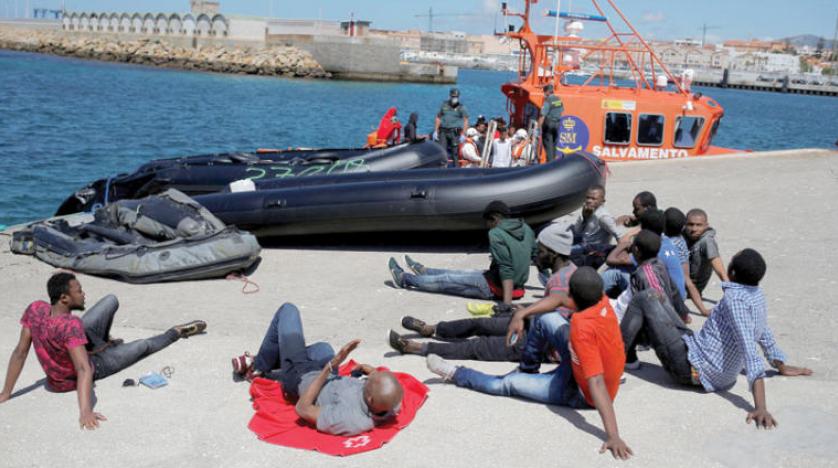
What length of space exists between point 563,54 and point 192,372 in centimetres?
1395

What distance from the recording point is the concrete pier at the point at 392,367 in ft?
16.5

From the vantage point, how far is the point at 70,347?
5613 mm

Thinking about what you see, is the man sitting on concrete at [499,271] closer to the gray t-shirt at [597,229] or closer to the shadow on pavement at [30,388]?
the gray t-shirt at [597,229]

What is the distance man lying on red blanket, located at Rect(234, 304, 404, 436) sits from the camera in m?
5.12

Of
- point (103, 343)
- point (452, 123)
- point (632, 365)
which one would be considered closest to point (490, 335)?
point (632, 365)

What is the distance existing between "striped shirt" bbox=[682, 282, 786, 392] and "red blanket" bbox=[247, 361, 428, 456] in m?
1.91

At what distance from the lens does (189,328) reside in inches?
278

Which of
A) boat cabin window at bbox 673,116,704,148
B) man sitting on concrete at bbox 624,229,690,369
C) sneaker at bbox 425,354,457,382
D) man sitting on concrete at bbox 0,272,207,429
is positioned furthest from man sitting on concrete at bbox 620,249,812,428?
boat cabin window at bbox 673,116,704,148

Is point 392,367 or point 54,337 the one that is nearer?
point 54,337

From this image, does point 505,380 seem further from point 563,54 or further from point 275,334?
point 563,54

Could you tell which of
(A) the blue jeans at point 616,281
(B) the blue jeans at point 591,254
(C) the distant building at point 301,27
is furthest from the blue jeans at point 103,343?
(C) the distant building at point 301,27

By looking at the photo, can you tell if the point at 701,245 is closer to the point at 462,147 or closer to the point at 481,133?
the point at 462,147

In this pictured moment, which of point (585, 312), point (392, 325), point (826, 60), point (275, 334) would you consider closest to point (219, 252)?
point (392, 325)

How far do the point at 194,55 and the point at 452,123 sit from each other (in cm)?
7761
